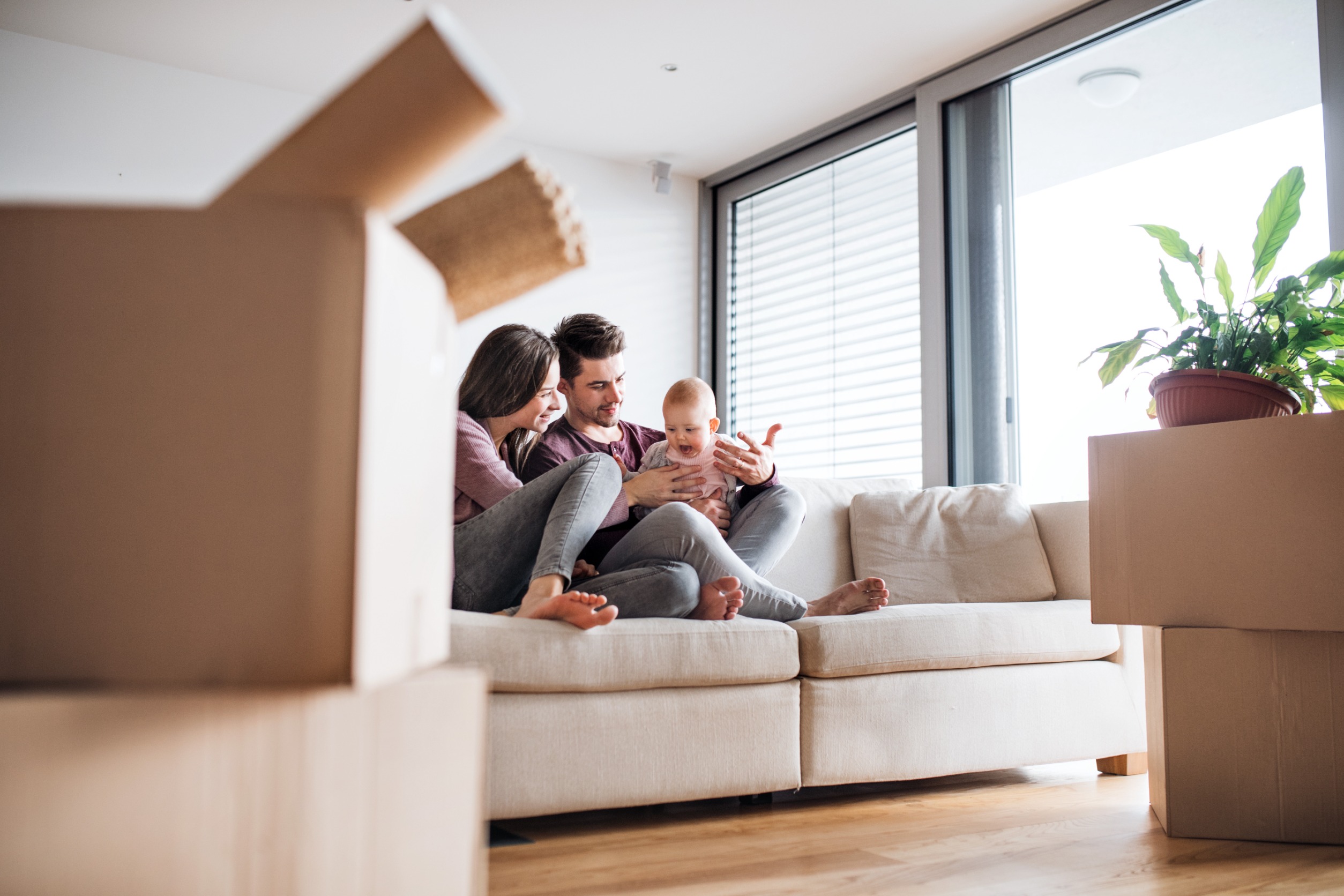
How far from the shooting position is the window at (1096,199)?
288 centimetres

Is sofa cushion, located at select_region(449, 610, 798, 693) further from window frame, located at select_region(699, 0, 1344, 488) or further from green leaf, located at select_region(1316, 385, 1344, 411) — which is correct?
window frame, located at select_region(699, 0, 1344, 488)

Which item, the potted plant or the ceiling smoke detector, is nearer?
the potted plant

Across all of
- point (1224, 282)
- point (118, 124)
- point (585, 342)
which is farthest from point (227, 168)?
point (1224, 282)

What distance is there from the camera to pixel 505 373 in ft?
7.30

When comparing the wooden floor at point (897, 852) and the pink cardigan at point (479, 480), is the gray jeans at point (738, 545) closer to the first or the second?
the pink cardigan at point (479, 480)

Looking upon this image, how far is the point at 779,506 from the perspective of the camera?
2.21m

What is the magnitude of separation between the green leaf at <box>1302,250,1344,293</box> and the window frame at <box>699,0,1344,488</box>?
3.36 ft

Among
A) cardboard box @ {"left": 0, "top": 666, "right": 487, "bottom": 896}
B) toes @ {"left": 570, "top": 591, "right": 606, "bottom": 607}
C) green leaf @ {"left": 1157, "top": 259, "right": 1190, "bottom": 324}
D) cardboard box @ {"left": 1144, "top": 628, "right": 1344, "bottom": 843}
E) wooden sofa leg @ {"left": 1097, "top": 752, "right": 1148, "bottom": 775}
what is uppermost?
green leaf @ {"left": 1157, "top": 259, "right": 1190, "bottom": 324}

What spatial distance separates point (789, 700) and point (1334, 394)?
114 centimetres

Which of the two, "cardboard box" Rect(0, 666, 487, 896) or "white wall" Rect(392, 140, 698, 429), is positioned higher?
"white wall" Rect(392, 140, 698, 429)

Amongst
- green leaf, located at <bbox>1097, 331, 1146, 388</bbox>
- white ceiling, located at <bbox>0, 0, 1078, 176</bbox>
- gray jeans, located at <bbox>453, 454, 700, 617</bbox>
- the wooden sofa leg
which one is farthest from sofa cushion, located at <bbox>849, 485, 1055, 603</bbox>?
white ceiling, located at <bbox>0, 0, 1078, 176</bbox>

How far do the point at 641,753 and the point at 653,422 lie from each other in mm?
2969

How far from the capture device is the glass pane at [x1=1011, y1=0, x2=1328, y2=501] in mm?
2854

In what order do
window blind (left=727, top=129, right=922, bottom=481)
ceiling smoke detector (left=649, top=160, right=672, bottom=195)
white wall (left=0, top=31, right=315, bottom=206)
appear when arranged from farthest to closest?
ceiling smoke detector (left=649, top=160, right=672, bottom=195)
window blind (left=727, top=129, right=922, bottom=481)
white wall (left=0, top=31, right=315, bottom=206)
